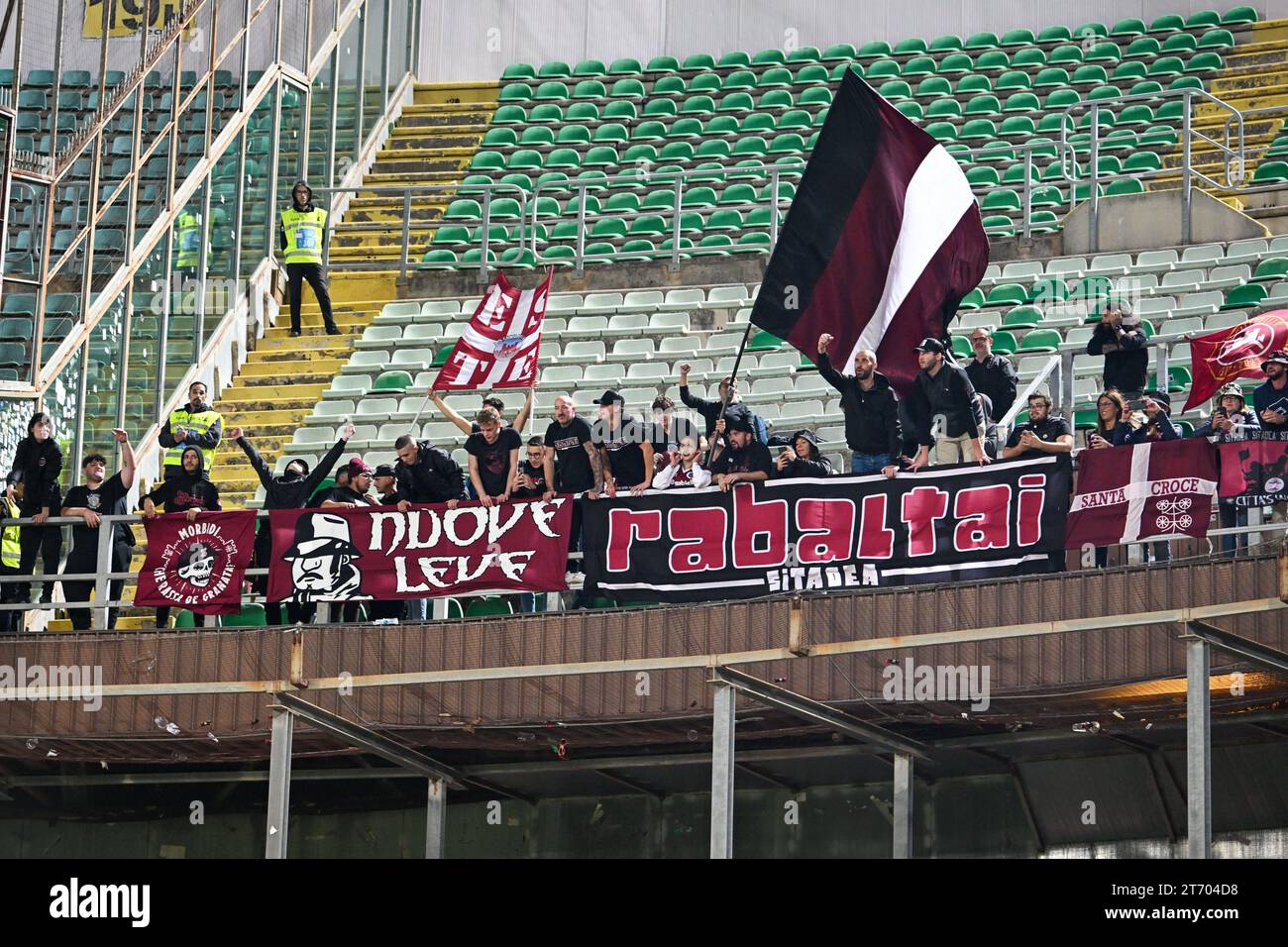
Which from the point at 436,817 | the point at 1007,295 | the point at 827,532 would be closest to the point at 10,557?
the point at 436,817

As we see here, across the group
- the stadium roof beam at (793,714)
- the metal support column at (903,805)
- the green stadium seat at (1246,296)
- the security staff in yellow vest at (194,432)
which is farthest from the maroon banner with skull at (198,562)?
the green stadium seat at (1246,296)

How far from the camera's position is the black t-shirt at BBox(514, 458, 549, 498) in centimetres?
1580

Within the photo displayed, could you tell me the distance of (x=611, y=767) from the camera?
17.5 m

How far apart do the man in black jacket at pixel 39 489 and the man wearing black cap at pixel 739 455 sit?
211 inches

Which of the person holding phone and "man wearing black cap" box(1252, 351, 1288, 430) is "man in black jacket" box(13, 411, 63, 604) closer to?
the person holding phone

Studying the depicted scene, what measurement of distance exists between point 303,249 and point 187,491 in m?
6.19

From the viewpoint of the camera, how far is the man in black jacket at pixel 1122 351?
1530 cm

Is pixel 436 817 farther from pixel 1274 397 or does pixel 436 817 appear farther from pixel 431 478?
pixel 1274 397

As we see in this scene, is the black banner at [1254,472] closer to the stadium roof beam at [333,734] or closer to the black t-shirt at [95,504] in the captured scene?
the stadium roof beam at [333,734]

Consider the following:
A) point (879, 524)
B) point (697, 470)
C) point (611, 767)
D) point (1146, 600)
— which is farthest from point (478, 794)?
point (1146, 600)

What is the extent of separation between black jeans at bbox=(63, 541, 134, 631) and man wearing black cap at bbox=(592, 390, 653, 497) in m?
3.77

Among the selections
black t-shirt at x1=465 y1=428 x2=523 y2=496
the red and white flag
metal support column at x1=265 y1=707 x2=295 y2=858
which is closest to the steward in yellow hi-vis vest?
the red and white flag

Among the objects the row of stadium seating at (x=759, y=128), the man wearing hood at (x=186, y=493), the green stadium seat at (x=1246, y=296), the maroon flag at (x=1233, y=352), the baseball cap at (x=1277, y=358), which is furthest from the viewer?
the row of stadium seating at (x=759, y=128)
